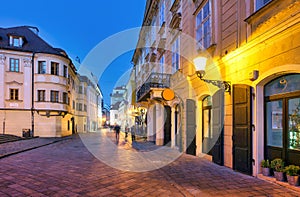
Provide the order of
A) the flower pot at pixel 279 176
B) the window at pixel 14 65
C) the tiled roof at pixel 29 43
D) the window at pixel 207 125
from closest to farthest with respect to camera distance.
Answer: the flower pot at pixel 279 176
the window at pixel 207 125
the window at pixel 14 65
the tiled roof at pixel 29 43

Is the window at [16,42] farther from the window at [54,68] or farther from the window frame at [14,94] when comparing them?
the window frame at [14,94]

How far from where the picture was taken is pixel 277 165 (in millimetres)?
5766

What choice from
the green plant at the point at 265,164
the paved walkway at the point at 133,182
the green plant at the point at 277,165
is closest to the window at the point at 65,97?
the paved walkway at the point at 133,182

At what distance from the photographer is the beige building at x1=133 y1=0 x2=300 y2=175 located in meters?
5.69

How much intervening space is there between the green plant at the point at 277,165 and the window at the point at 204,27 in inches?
202

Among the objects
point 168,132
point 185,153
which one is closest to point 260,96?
→ point 185,153

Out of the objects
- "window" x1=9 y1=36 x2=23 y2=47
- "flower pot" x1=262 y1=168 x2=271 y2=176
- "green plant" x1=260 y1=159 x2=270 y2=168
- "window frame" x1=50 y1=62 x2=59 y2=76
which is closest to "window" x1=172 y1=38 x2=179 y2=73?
"green plant" x1=260 y1=159 x2=270 y2=168

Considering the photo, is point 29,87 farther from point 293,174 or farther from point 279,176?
point 293,174

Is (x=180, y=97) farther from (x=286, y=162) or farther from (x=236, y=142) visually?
(x=286, y=162)

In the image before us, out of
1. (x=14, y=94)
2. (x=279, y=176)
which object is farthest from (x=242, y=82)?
(x=14, y=94)

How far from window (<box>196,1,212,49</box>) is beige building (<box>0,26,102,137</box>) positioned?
20730mm

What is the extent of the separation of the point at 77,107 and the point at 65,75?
1260cm

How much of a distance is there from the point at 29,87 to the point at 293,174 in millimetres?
27009

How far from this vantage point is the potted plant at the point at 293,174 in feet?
17.2
